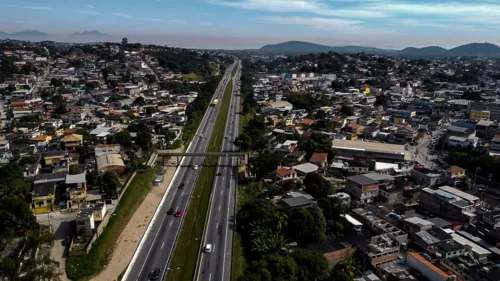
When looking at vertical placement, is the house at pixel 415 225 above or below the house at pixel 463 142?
below

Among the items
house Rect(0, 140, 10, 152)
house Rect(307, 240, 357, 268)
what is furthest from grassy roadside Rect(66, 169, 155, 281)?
house Rect(0, 140, 10, 152)

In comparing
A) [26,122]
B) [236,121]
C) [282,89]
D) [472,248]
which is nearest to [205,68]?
[282,89]

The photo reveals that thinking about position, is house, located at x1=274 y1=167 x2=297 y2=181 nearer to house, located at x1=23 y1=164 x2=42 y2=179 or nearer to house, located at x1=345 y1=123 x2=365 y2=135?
house, located at x1=345 y1=123 x2=365 y2=135

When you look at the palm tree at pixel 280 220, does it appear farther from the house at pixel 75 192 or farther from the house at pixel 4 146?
the house at pixel 4 146

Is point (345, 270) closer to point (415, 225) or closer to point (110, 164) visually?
point (415, 225)

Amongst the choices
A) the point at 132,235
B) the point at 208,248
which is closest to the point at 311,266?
the point at 208,248

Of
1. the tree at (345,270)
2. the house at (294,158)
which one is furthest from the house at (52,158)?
the tree at (345,270)
